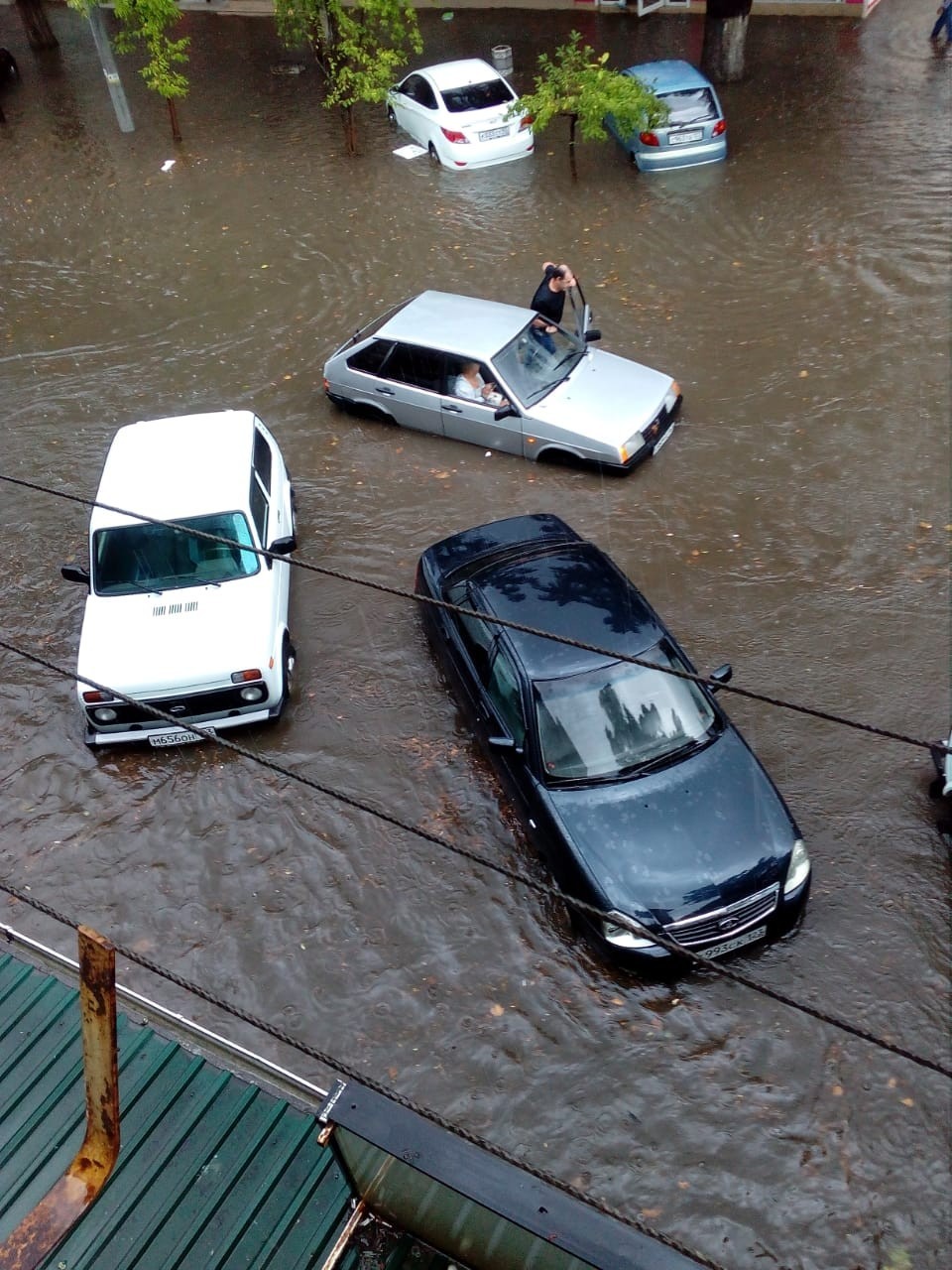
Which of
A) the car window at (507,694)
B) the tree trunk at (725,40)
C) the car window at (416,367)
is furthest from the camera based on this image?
the tree trunk at (725,40)

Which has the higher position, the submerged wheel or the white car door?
the white car door

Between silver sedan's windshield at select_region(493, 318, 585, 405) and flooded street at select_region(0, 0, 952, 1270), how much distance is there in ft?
2.95

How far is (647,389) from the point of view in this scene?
11.3 meters

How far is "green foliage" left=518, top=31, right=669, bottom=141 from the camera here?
15.2 metres

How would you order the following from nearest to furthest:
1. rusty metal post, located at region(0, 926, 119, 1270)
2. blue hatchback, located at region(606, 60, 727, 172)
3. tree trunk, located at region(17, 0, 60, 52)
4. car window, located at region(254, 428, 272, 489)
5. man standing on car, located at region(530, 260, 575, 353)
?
rusty metal post, located at region(0, 926, 119, 1270)
car window, located at region(254, 428, 272, 489)
man standing on car, located at region(530, 260, 575, 353)
blue hatchback, located at region(606, 60, 727, 172)
tree trunk, located at region(17, 0, 60, 52)

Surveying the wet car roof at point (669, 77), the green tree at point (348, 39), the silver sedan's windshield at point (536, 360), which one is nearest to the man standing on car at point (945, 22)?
the wet car roof at point (669, 77)

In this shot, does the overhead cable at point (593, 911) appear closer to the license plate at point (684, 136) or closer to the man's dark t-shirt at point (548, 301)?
the man's dark t-shirt at point (548, 301)

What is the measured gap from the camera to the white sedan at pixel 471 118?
17531 millimetres

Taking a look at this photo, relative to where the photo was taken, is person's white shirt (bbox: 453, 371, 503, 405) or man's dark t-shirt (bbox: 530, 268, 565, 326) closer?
person's white shirt (bbox: 453, 371, 503, 405)

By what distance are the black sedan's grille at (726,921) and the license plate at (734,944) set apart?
61 millimetres

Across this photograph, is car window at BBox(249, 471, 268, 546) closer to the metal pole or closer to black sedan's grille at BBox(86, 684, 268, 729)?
black sedan's grille at BBox(86, 684, 268, 729)

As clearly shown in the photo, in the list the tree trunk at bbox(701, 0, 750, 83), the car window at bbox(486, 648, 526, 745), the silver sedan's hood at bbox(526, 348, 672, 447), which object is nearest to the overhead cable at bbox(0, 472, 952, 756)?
the car window at bbox(486, 648, 526, 745)

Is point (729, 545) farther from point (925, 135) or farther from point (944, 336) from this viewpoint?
point (925, 135)

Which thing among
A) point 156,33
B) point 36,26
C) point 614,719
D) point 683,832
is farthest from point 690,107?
point 36,26
